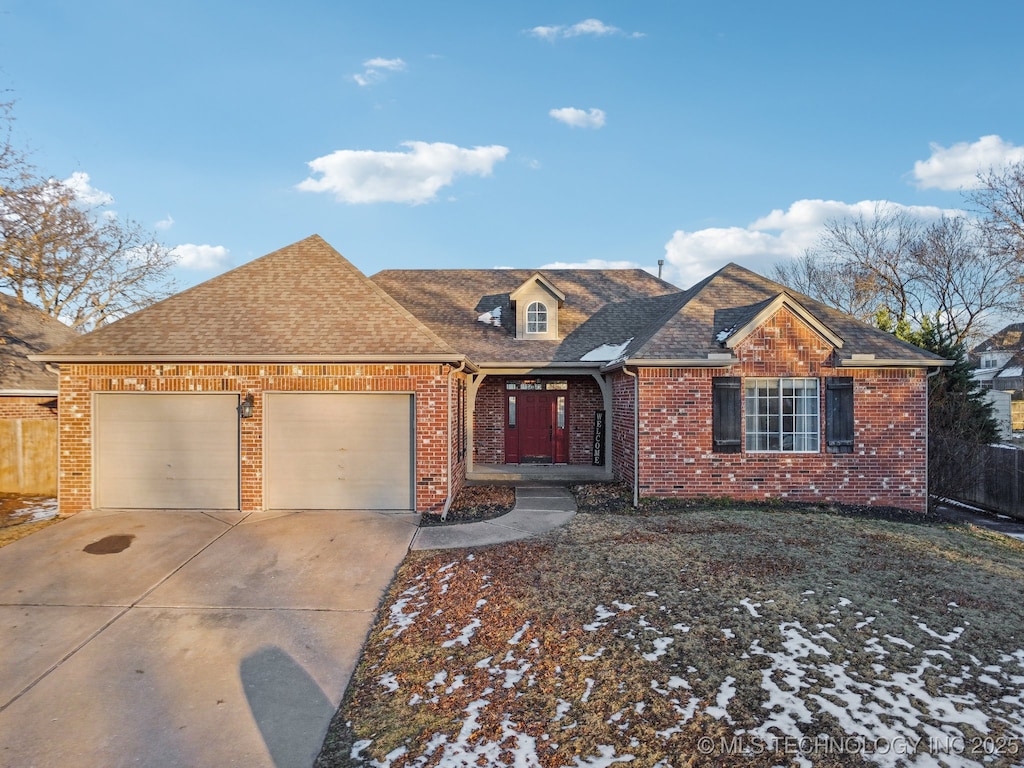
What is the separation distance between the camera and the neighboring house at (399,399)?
9094 mm

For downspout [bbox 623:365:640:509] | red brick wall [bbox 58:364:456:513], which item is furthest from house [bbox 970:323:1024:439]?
red brick wall [bbox 58:364:456:513]

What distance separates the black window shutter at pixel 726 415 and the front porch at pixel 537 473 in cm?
294

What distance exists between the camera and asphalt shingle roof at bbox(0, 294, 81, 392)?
13859mm

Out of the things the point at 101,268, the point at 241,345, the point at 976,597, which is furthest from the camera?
the point at 101,268

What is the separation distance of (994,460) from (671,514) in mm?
8381

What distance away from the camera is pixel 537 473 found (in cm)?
1261

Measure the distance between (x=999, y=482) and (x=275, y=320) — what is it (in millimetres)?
15604

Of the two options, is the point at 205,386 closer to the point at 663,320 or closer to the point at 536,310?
the point at 536,310

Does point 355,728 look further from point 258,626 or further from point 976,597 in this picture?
point 976,597

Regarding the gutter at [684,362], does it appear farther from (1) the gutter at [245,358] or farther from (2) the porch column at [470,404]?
(2) the porch column at [470,404]

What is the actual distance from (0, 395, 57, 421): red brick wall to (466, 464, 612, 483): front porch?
11.0 meters

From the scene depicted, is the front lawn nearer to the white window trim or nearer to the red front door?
the red front door

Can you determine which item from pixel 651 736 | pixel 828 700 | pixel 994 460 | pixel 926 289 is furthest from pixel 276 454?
pixel 926 289

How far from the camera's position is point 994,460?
1182 centimetres
